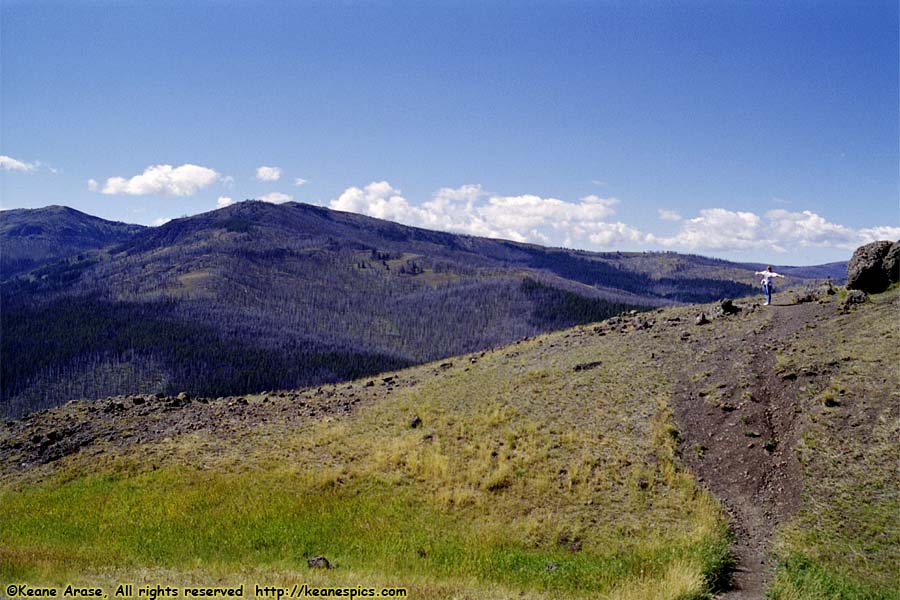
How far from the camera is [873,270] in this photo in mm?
32125

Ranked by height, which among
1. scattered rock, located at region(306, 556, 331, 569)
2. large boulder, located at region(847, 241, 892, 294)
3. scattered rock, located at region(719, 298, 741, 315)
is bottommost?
Result: scattered rock, located at region(306, 556, 331, 569)

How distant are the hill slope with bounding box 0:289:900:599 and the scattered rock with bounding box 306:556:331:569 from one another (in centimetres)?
32

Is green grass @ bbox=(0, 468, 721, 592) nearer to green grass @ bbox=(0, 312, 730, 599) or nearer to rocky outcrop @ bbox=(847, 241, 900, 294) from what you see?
green grass @ bbox=(0, 312, 730, 599)

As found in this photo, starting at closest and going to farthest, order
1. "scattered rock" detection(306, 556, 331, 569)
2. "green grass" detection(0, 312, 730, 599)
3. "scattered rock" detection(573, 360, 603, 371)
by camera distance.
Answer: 1. "green grass" detection(0, 312, 730, 599)
2. "scattered rock" detection(306, 556, 331, 569)
3. "scattered rock" detection(573, 360, 603, 371)

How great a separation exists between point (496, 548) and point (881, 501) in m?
11.9

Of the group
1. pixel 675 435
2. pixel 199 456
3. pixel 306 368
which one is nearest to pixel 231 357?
pixel 306 368

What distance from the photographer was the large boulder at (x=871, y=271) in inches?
1258

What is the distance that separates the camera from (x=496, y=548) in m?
17.6

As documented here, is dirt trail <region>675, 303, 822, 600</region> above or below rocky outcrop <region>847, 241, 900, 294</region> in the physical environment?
below

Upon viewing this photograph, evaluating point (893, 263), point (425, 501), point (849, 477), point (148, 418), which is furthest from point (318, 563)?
point (893, 263)

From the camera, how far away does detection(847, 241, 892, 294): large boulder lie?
32.0m

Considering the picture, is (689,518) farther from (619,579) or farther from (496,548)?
(496,548)

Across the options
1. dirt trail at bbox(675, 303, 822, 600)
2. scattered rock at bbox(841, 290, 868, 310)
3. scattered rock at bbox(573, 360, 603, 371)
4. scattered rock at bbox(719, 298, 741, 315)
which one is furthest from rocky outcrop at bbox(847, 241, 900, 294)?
scattered rock at bbox(573, 360, 603, 371)

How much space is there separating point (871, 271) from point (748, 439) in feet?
57.8
